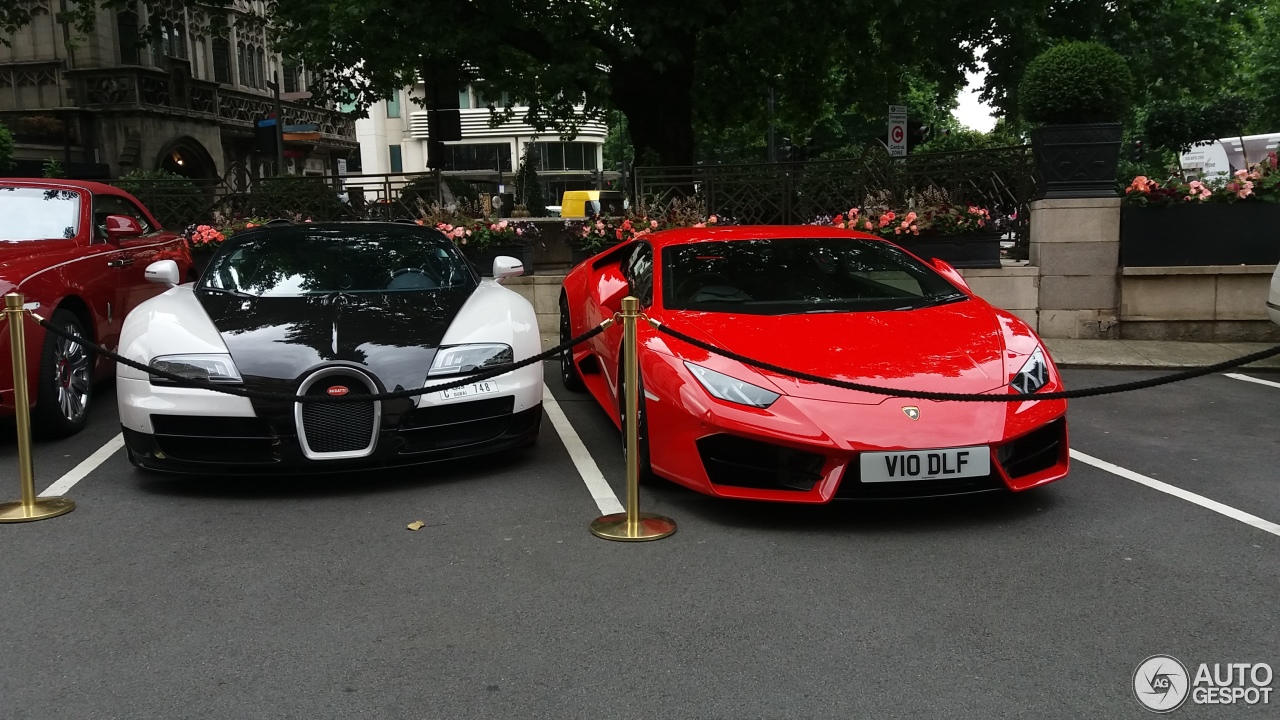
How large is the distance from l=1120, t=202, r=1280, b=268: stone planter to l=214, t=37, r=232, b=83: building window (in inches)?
1415

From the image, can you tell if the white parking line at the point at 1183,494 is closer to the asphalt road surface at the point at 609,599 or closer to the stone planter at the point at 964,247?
the asphalt road surface at the point at 609,599

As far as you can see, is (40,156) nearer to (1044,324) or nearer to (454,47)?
(454,47)

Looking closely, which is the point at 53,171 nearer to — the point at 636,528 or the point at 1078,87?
the point at 1078,87

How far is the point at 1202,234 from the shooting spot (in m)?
9.61

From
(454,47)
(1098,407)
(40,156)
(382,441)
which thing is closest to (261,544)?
(382,441)

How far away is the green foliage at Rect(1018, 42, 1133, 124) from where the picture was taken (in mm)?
9555

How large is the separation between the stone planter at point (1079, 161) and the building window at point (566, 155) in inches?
2409

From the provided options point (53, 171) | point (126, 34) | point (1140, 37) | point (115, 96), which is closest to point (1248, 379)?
point (1140, 37)

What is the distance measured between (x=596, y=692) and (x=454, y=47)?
1086 centimetres

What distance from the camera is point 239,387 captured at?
5.02 metres

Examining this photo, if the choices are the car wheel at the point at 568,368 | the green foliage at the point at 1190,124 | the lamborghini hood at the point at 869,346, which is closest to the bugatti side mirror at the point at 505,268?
the car wheel at the point at 568,368

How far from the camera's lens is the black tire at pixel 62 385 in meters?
6.38

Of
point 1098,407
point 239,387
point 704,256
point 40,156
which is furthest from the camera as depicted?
point 40,156

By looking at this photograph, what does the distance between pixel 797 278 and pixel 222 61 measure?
126ft
